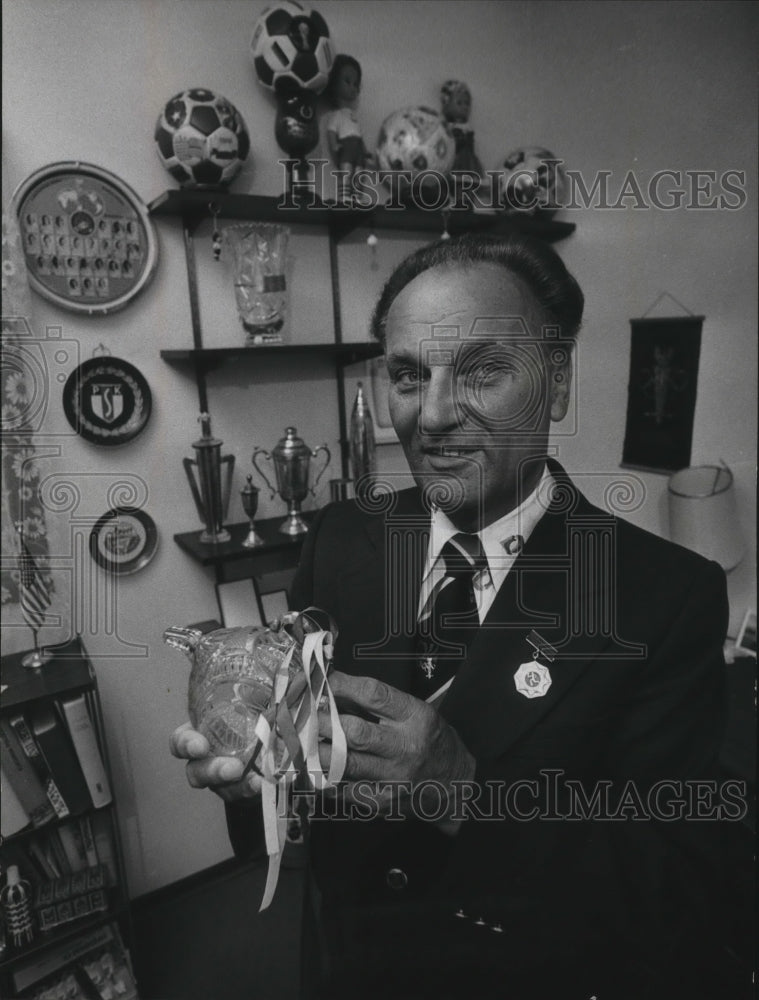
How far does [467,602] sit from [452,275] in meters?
0.28

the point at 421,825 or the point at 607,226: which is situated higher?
the point at 607,226

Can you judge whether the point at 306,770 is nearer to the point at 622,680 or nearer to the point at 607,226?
the point at 622,680

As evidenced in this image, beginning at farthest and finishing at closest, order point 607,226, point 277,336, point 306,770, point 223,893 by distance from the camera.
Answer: point 277,336, point 223,893, point 607,226, point 306,770

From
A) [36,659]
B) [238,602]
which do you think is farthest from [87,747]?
[238,602]

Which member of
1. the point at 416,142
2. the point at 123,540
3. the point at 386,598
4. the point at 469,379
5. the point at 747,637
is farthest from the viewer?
the point at 416,142

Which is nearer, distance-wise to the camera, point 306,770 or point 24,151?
point 306,770

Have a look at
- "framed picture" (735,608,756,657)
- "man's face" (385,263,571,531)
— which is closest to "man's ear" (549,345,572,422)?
"man's face" (385,263,571,531)

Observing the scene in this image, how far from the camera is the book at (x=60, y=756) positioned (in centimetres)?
92

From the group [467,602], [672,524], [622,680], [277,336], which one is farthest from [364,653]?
[277,336]

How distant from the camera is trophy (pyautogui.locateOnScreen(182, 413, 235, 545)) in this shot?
0.92 metres

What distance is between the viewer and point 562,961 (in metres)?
0.46

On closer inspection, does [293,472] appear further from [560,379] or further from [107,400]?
[560,379]

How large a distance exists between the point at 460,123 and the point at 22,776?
133cm

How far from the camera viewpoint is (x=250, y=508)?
101cm
